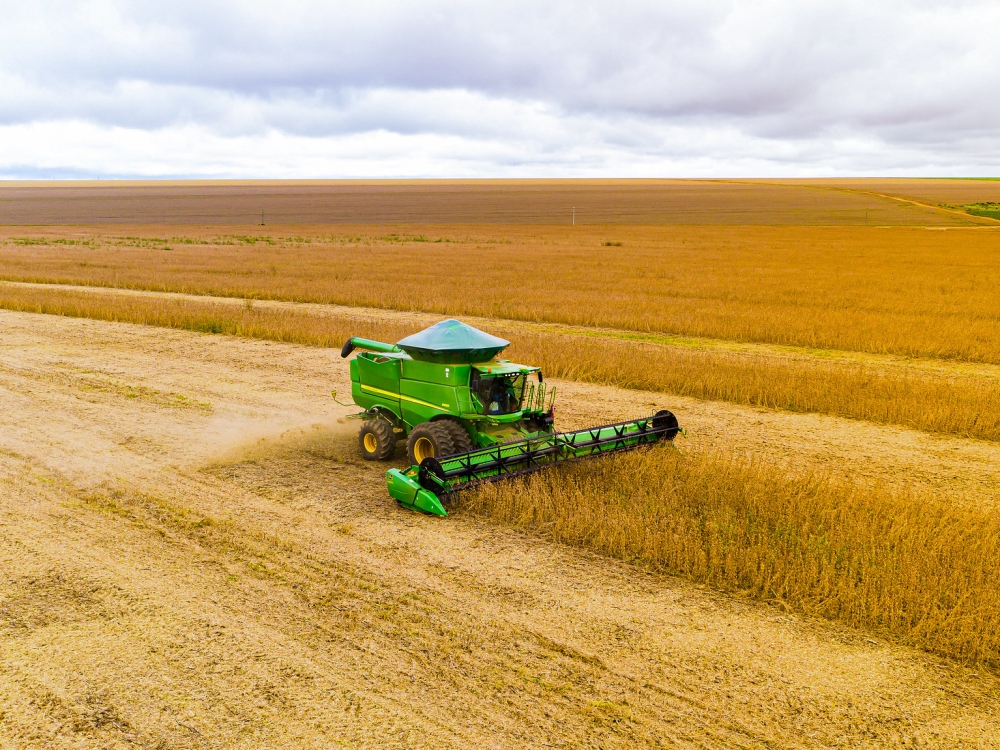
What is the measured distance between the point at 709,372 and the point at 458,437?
7.26 meters

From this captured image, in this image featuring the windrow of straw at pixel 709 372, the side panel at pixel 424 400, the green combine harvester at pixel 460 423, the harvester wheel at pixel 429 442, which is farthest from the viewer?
the windrow of straw at pixel 709 372

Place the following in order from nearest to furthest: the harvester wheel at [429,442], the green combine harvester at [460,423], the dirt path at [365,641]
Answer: the dirt path at [365,641]
the green combine harvester at [460,423]
the harvester wheel at [429,442]

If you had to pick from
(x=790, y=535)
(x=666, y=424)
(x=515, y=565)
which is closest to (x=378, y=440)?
(x=515, y=565)

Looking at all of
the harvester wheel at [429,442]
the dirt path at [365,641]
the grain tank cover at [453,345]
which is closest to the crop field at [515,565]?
the dirt path at [365,641]

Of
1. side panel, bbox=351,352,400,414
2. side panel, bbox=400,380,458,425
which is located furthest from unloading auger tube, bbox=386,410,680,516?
side panel, bbox=351,352,400,414

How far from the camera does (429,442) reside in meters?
8.60

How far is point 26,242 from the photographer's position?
2007 inches

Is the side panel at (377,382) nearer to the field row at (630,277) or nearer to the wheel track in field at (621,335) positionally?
the wheel track in field at (621,335)

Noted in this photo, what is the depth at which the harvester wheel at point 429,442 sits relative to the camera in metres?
8.34

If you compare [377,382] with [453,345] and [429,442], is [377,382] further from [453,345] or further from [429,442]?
[453,345]

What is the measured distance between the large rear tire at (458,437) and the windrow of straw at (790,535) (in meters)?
0.63

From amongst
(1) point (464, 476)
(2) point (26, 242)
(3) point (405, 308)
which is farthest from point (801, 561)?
(2) point (26, 242)

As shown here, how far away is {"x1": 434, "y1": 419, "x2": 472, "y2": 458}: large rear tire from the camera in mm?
8391

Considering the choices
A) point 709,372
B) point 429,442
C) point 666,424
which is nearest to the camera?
point 429,442
